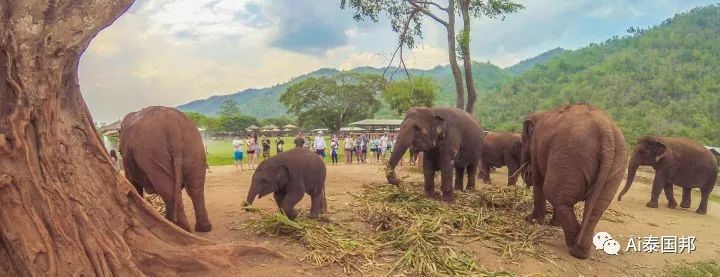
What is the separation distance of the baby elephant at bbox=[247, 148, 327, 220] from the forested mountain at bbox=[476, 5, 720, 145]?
129 ft

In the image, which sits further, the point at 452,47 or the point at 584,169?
the point at 452,47

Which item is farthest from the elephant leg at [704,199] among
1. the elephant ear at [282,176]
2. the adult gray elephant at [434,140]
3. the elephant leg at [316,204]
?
the elephant ear at [282,176]

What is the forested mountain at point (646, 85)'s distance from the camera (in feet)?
167

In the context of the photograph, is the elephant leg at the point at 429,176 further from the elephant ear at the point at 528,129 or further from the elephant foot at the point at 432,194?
the elephant ear at the point at 528,129

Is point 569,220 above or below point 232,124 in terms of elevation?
above

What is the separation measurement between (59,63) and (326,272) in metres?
3.40

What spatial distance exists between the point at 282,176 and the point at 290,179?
0.15 m

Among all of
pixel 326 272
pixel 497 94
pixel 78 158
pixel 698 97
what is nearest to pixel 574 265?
pixel 326 272

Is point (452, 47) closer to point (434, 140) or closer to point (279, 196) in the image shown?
point (434, 140)

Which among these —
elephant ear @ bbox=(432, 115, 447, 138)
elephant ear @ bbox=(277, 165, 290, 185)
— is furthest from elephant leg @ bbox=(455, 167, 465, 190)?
elephant ear @ bbox=(277, 165, 290, 185)

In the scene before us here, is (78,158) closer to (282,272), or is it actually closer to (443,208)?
(282,272)

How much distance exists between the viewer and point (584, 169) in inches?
265

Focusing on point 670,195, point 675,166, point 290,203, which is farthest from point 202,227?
point 670,195

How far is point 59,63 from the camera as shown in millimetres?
4539
